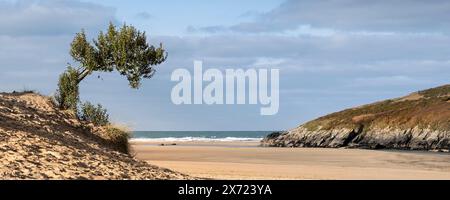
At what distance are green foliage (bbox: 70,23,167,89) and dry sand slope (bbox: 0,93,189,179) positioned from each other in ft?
16.3

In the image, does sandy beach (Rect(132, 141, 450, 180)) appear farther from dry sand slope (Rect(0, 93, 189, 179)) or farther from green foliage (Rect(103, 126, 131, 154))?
dry sand slope (Rect(0, 93, 189, 179))

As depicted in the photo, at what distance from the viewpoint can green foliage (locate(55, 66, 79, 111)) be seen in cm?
3050

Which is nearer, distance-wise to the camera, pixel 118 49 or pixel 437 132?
pixel 118 49

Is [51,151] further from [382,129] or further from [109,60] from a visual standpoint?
[382,129]

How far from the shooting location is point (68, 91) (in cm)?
3117

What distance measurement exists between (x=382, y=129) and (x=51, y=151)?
71291 millimetres

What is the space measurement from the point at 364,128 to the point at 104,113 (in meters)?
63.0

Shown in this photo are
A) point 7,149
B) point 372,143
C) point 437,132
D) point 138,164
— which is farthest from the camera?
point 372,143

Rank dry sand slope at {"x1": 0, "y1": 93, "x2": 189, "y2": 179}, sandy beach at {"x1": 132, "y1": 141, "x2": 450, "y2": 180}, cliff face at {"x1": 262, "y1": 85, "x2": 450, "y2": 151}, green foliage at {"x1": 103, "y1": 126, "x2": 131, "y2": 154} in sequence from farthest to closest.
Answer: cliff face at {"x1": 262, "y1": 85, "x2": 450, "y2": 151} → sandy beach at {"x1": 132, "y1": 141, "x2": 450, "y2": 180} → green foliage at {"x1": 103, "y1": 126, "x2": 131, "y2": 154} → dry sand slope at {"x1": 0, "y1": 93, "x2": 189, "y2": 179}

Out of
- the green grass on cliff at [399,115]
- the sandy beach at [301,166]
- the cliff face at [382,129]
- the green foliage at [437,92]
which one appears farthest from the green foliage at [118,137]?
the green foliage at [437,92]

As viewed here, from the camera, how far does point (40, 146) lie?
1919 cm

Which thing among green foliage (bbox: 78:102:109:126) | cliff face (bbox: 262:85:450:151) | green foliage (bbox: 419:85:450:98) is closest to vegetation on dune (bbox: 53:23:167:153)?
green foliage (bbox: 78:102:109:126)
